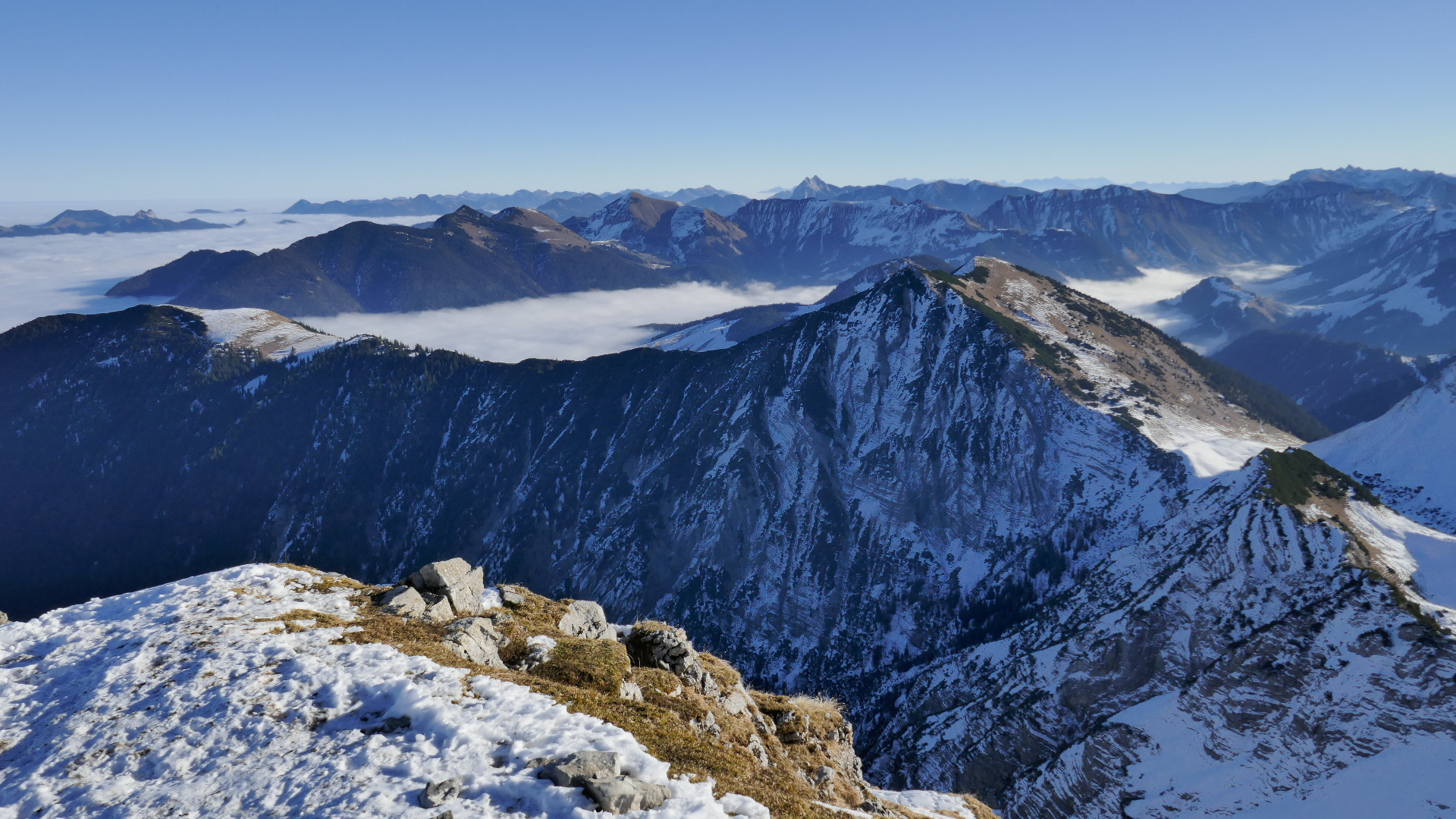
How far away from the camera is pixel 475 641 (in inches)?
1281

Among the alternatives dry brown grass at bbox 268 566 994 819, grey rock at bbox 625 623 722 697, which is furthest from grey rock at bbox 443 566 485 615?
grey rock at bbox 625 623 722 697

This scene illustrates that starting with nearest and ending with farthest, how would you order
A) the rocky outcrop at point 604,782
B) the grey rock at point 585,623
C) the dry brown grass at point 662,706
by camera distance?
the rocky outcrop at point 604,782, the dry brown grass at point 662,706, the grey rock at point 585,623

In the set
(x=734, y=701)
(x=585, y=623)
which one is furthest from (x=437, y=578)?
(x=734, y=701)

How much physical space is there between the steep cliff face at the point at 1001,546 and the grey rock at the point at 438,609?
2811 inches

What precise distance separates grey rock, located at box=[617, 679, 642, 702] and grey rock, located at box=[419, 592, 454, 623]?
448 inches

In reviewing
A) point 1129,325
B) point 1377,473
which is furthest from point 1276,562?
point 1129,325

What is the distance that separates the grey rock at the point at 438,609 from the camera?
117 ft

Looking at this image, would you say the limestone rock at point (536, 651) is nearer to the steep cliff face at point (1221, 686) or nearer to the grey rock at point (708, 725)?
the grey rock at point (708, 725)

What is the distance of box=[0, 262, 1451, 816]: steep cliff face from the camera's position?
73062mm

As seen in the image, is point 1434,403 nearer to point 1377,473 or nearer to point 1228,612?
point 1377,473

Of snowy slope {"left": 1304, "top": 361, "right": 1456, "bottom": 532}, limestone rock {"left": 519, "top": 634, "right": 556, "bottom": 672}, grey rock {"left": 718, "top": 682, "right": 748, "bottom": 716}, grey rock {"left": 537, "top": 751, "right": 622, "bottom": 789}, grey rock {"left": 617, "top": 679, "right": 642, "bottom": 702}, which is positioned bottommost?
snowy slope {"left": 1304, "top": 361, "right": 1456, "bottom": 532}

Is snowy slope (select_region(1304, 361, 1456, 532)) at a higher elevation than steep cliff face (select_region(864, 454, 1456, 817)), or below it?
higher

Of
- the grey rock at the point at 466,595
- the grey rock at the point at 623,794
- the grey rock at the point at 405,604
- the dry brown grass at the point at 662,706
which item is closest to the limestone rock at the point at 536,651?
the dry brown grass at the point at 662,706

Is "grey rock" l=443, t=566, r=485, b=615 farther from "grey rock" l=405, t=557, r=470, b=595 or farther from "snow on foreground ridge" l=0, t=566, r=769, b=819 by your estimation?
"snow on foreground ridge" l=0, t=566, r=769, b=819
